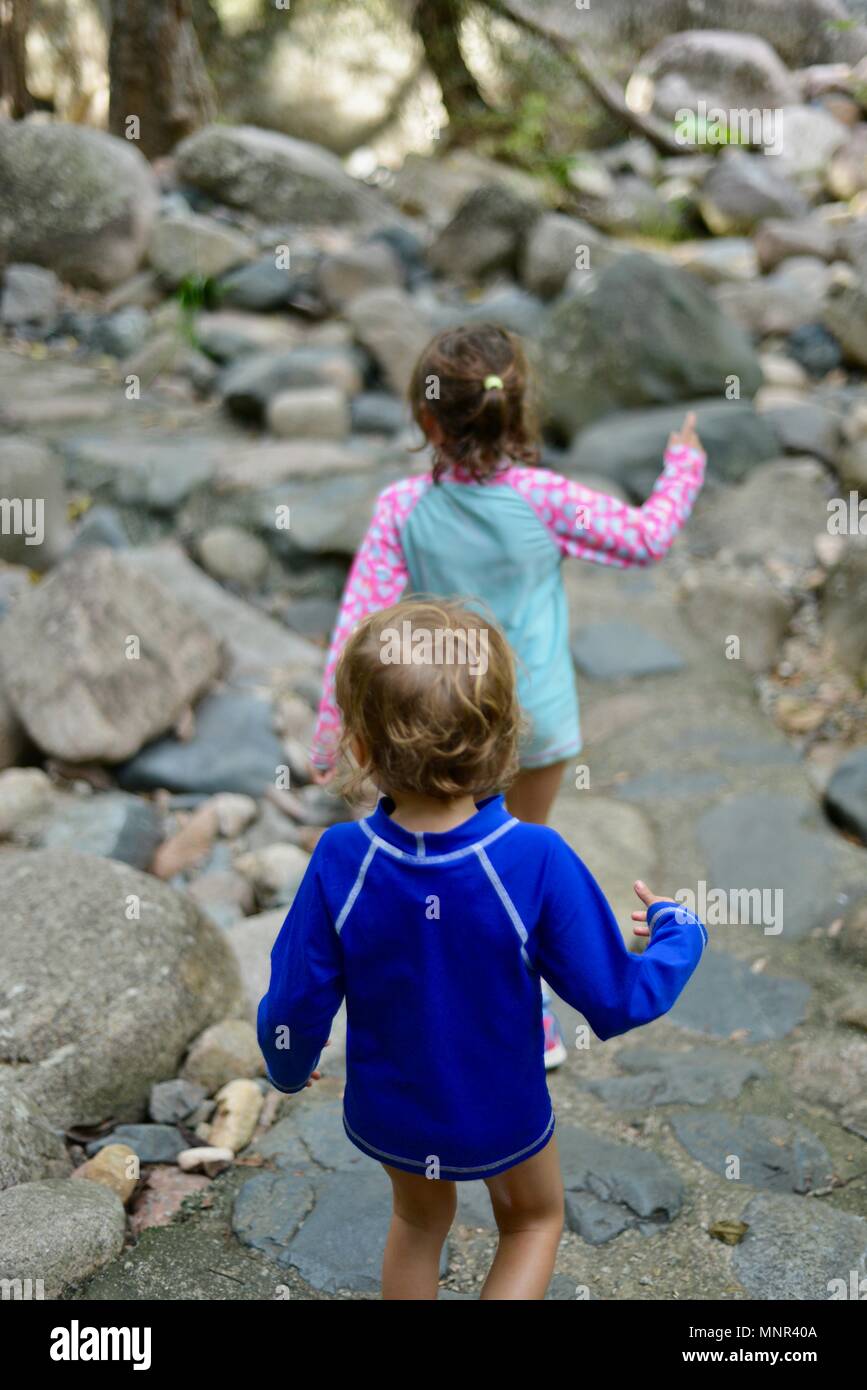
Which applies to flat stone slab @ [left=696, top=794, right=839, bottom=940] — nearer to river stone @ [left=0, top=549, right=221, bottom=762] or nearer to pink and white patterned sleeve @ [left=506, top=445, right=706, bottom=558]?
pink and white patterned sleeve @ [left=506, top=445, right=706, bottom=558]

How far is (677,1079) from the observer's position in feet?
9.10

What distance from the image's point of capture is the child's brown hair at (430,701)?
5.17 feet

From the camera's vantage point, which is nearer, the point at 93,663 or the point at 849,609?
the point at 93,663

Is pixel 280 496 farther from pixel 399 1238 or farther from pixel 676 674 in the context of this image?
pixel 399 1238

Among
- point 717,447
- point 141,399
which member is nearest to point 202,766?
point 717,447

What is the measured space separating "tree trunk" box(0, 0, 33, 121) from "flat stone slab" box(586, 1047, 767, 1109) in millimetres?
10589

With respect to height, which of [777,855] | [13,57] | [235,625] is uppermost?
[13,57]

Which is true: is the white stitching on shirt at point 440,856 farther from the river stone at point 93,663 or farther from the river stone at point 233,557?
the river stone at point 233,557

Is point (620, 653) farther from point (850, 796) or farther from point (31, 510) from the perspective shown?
point (31, 510)

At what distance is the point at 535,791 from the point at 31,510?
11.6ft

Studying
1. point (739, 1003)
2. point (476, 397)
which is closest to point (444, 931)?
point (476, 397)

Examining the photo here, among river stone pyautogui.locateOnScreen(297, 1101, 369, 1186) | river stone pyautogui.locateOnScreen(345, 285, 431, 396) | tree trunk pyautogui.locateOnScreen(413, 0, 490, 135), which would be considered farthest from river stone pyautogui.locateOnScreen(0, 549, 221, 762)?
tree trunk pyautogui.locateOnScreen(413, 0, 490, 135)

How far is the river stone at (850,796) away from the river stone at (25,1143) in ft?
8.02
